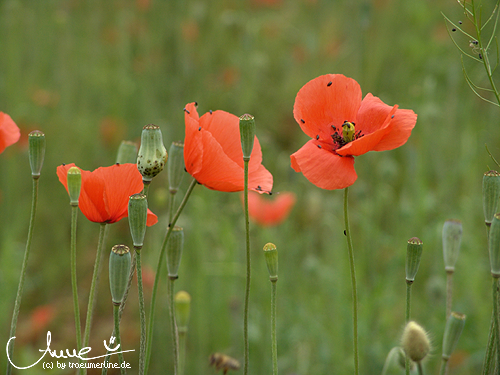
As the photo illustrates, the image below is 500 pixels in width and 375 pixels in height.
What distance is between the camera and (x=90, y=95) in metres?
2.98

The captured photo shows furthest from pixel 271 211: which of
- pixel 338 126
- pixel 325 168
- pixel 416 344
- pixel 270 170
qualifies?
pixel 416 344

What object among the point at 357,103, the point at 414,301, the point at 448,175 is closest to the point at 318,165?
the point at 357,103

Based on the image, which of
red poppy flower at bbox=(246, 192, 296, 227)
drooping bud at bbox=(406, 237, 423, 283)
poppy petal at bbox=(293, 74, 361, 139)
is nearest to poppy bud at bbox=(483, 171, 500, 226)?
drooping bud at bbox=(406, 237, 423, 283)

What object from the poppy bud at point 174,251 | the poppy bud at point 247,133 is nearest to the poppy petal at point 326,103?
the poppy bud at point 247,133

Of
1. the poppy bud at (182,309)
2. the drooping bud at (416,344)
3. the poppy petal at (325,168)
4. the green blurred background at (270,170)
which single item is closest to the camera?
the drooping bud at (416,344)

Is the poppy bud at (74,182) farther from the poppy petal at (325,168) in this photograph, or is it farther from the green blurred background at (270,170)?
the green blurred background at (270,170)

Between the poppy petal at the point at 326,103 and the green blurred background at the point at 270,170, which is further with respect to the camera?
the green blurred background at the point at 270,170

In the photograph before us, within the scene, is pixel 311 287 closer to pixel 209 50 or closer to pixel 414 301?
pixel 414 301

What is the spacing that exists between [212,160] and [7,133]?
291 millimetres

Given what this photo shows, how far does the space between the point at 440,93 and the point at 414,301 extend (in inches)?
61.6

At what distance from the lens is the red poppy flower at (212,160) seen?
67 centimetres

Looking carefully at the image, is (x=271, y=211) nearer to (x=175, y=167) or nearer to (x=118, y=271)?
(x=175, y=167)

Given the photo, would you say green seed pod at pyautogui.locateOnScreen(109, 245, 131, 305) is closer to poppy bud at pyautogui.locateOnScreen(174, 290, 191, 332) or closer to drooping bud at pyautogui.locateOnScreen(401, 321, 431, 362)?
poppy bud at pyautogui.locateOnScreen(174, 290, 191, 332)

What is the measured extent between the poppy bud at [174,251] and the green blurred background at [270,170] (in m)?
0.65
